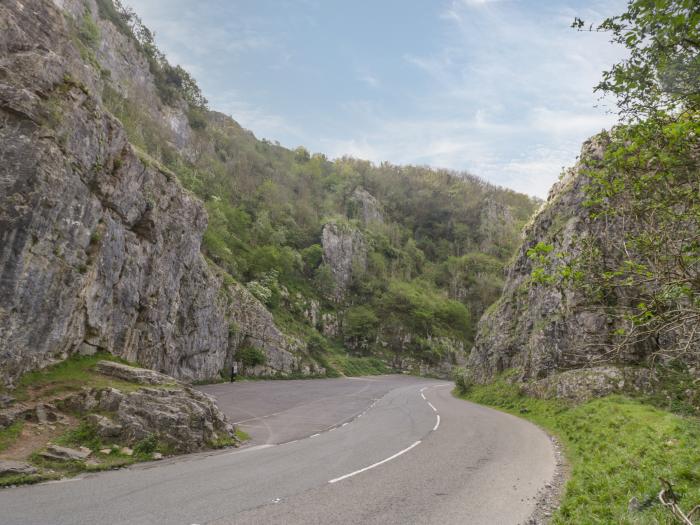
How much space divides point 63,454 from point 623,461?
14195mm

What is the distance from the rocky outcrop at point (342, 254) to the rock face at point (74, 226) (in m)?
53.8

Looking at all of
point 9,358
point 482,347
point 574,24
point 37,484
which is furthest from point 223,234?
point 574,24

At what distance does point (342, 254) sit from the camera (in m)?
89.4

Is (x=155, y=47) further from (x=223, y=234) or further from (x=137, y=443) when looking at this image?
(x=137, y=443)

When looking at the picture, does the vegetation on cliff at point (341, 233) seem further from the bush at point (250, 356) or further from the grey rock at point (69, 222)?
the grey rock at point (69, 222)

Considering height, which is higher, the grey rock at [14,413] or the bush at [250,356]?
the grey rock at [14,413]

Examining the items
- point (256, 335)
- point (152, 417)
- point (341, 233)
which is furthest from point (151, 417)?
point (341, 233)

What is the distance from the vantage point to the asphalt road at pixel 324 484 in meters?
7.28

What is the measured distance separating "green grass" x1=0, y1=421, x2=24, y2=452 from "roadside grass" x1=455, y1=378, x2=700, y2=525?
12.9 metres

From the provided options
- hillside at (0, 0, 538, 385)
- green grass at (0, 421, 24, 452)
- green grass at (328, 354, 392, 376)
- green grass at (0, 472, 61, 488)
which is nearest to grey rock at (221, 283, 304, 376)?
hillside at (0, 0, 538, 385)

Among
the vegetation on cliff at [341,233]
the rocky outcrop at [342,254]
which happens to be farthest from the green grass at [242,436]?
the rocky outcrop at [342,254]

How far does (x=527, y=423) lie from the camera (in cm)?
2175

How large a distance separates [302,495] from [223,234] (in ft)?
169

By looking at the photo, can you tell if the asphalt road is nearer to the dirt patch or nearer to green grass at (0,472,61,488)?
green grass at (0,472,61,488)
